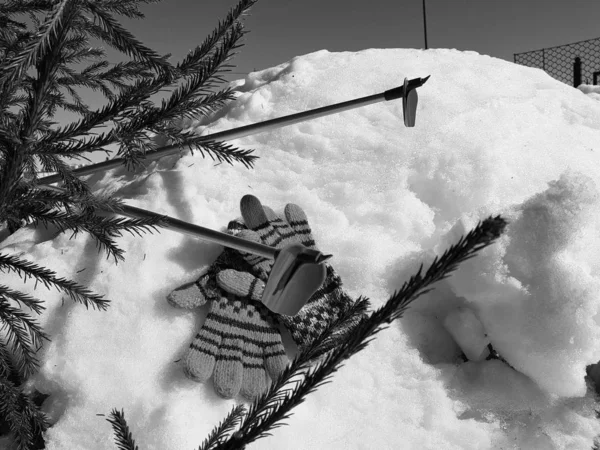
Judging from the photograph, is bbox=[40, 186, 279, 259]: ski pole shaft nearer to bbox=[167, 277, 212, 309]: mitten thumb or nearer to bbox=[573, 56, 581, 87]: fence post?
bbox=[167, 277, 212, 309]: mitten thumb

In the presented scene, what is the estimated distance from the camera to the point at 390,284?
1238 millimetres

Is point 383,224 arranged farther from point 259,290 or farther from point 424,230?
point 259,290

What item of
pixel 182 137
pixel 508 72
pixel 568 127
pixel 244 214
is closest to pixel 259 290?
pixel 244 214

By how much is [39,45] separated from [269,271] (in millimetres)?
763

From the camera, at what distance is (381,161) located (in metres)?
1.61

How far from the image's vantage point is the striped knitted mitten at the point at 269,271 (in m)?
1.12

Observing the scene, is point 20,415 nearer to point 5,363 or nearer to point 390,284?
point 5,363

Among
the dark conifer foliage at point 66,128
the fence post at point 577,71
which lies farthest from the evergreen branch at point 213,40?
the fence post at point 577,71

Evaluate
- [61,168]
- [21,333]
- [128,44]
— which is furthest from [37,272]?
[128,44]

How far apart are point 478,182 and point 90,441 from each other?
52.5 inches

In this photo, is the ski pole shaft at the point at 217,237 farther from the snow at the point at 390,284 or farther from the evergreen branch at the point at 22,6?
the evergreen branch at the point at 22,6

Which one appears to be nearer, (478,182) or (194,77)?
(194,77)

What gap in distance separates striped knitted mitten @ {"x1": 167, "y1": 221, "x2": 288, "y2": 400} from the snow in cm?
4

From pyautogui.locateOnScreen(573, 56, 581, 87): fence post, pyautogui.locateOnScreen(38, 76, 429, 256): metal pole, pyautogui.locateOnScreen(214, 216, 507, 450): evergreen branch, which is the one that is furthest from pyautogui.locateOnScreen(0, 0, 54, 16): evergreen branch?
pyautogui.locateOnScreen(573, 56, 581, 87): fence post
